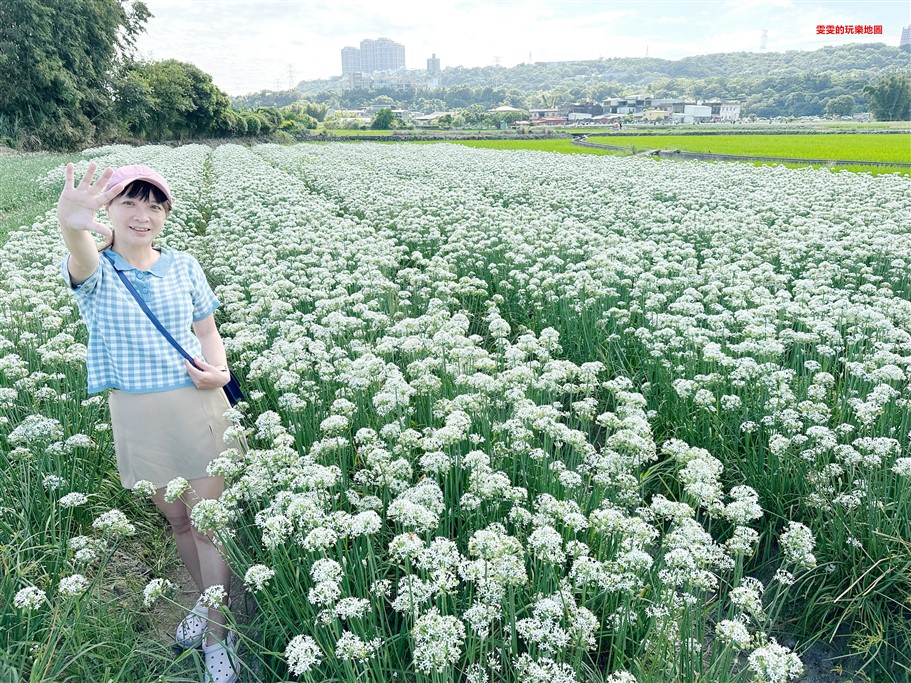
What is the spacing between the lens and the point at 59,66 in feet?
175

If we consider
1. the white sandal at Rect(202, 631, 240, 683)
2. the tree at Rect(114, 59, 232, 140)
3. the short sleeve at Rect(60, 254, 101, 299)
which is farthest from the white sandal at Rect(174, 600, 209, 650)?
the tree at Rect(114, 59, 232, 140)

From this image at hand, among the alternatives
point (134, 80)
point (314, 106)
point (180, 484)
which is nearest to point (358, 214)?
point (180, 484)

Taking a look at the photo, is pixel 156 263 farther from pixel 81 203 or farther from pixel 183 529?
pixel 183 529

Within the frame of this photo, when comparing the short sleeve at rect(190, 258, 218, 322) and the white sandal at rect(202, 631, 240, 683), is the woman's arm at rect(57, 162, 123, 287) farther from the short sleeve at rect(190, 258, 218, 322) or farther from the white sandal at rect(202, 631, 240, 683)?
the white sandal at rect(202, 631, 240, 683)

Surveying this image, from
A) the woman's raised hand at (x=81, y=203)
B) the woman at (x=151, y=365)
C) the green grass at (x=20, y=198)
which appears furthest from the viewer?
the green grass at (x=20, y=198)

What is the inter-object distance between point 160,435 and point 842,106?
15690 cm

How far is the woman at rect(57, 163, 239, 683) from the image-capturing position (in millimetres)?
3809

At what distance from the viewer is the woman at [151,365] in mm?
3809

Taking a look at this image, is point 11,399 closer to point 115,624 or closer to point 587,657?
point 115,624

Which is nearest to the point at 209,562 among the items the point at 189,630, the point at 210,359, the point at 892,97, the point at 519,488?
the point at 189,630

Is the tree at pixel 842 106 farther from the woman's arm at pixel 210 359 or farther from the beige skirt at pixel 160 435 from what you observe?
the beige skirt at pixel 160 435

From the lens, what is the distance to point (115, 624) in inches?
148

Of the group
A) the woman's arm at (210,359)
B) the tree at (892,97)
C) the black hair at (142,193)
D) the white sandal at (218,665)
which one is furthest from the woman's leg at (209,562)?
A: the tree at (892,97)

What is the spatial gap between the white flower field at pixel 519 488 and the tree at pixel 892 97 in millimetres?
110214
